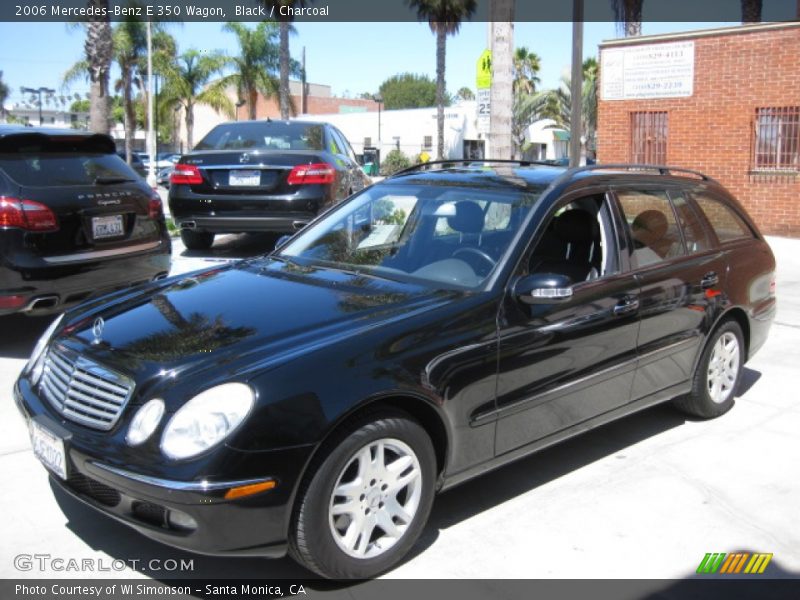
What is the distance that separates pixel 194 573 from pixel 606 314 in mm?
2321

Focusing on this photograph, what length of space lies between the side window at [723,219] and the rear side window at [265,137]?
17.4 ft

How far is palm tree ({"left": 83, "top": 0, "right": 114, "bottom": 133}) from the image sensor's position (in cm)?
2084

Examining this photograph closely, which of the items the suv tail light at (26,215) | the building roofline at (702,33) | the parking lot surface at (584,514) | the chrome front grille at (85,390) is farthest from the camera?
the building roofline at (702,33)

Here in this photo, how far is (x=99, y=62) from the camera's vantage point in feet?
70.5

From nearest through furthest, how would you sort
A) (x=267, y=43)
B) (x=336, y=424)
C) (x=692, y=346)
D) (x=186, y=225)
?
(x=336, y=424) → (x=692, y=346) → (x=186, y=225) → (x=267, y=43)

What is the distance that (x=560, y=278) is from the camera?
377cm

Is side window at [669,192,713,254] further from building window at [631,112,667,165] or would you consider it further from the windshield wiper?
building window at [631,112,667,165]

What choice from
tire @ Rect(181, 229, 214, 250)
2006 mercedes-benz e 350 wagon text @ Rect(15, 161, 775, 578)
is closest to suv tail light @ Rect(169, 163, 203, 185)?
tire @ Rect(181, 229, 214, 250)

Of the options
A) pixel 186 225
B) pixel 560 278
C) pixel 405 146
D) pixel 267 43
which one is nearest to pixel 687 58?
pixel 186 225

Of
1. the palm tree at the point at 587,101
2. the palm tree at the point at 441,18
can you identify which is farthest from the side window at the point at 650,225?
the palm tree at the point at 441,18

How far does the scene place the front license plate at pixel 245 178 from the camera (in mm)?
8992

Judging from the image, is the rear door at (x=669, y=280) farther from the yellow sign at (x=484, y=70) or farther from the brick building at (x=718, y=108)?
the brick building at (x=718, y=108)

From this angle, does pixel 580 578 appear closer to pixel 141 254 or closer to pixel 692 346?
pixel 692 346

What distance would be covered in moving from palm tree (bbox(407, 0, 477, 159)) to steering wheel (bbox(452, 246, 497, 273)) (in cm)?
3696
